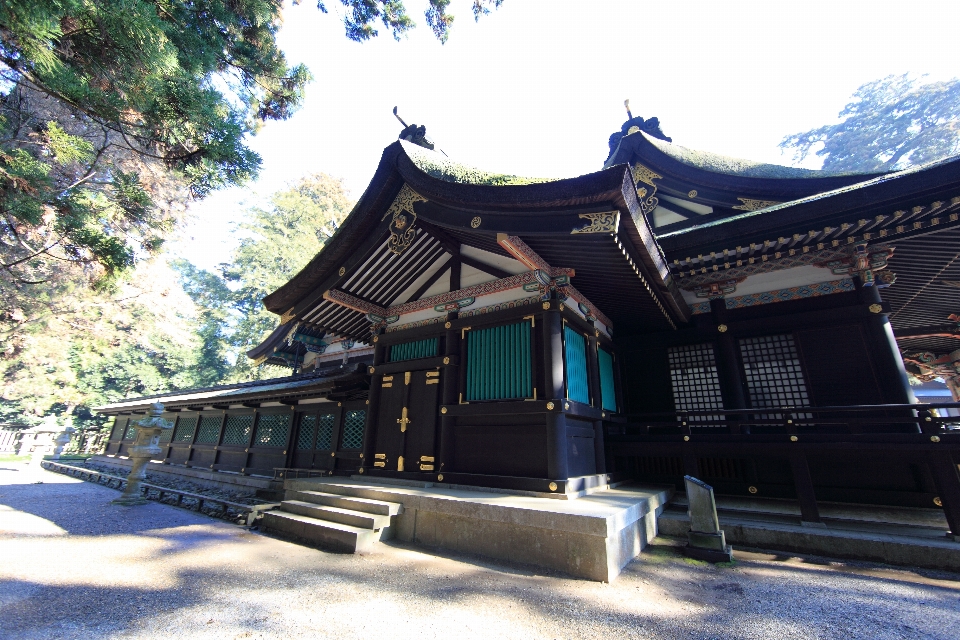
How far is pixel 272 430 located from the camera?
10.8m

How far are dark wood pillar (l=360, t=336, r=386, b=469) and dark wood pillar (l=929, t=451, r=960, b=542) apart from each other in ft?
25.6

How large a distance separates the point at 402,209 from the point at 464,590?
489 centimetres

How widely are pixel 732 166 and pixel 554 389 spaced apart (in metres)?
6.19

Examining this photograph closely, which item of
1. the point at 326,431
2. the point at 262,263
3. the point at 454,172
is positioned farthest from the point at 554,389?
the point at 262,263

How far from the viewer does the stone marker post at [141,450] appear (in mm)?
7801

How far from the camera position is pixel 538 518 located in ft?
13.3

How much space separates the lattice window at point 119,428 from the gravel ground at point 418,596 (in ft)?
50.1

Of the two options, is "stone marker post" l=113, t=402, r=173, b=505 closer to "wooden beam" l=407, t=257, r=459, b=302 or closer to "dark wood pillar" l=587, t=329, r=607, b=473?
"wooden beam" l=407, t=257, r=459, b=302

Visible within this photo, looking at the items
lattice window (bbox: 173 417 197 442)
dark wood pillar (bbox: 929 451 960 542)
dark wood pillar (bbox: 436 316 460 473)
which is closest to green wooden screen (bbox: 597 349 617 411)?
dark wood pillar (bbox: 436 316 460 473)

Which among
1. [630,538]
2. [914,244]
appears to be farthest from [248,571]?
[914,244]

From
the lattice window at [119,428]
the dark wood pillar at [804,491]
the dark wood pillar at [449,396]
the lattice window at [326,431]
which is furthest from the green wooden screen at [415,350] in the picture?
the lattice window at [119,428]

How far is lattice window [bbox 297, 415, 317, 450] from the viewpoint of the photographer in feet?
32.6

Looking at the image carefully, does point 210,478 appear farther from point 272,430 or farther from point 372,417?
point 372,417

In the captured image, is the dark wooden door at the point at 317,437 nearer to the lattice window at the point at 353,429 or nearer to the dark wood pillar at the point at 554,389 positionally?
the lattice window at the point at 353,429
